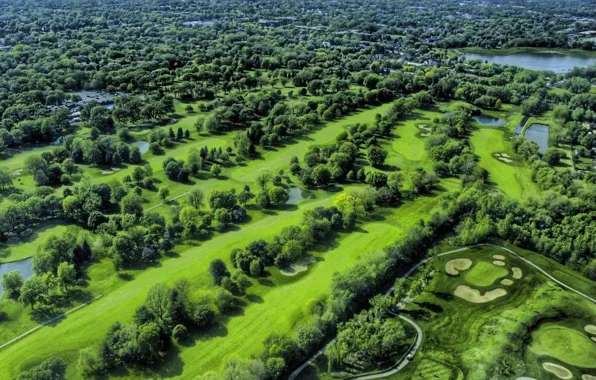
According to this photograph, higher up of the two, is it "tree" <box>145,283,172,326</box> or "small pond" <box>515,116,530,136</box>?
"small pond" <box>515,116,530,136</box>

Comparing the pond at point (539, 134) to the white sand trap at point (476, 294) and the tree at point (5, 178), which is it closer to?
the white sand trap at point (476, 294)

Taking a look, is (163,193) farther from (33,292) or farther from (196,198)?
(33,292)

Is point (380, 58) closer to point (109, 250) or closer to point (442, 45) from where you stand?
point (442, 45)

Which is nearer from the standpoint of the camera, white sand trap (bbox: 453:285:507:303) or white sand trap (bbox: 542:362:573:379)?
white sand trap (bbox: 542:362:573:379)

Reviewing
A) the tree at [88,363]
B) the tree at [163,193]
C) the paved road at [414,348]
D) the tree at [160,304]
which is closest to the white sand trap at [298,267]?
the paved road at [414,348]

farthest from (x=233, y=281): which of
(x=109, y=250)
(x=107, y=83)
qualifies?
(x=107, y=83)

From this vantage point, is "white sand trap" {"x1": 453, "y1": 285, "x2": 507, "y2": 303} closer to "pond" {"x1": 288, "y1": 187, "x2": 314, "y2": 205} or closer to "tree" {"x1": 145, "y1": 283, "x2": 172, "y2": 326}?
"pond" {"x1": 288, "y1": 187, "x2": 314, "y2": 205}

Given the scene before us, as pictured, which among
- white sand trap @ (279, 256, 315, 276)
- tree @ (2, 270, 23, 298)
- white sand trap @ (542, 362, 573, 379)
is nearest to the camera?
white sand trap @ (542, 362, 573, 379)

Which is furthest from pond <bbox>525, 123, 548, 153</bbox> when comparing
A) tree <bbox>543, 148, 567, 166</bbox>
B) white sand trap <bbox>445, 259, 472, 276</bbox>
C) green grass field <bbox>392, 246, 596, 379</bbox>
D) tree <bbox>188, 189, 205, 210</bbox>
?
tree <bbox>188, 189, 205, 210</bbox>
